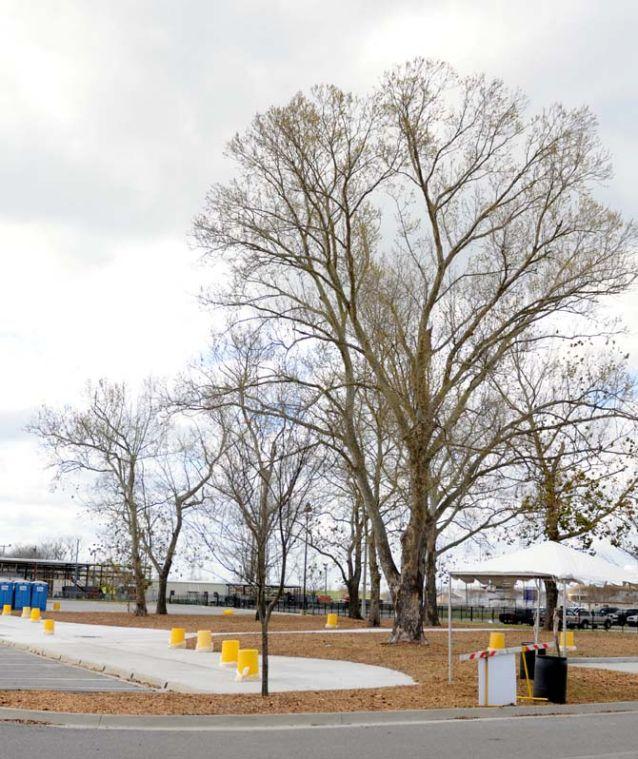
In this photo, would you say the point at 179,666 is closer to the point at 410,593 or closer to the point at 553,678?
the point at 553,678

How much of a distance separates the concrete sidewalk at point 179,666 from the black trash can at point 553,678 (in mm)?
2837

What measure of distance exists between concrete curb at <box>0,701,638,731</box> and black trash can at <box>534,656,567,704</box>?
1396mm

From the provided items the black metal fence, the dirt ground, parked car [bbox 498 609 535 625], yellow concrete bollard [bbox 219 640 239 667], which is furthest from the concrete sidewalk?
the black metal fence

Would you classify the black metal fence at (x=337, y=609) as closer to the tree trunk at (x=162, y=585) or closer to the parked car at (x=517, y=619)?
the parked car at (x=517, y=619)

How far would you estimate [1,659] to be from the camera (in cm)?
2056

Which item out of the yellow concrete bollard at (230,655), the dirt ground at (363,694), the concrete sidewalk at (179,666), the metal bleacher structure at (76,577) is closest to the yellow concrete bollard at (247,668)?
Answer: the concrete sidewalk at (179,666)

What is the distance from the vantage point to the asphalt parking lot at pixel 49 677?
608 inches

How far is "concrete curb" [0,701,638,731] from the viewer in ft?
37.8

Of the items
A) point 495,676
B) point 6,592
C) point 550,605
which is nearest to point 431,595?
point 550,605

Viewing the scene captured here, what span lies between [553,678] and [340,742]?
19.8 ft

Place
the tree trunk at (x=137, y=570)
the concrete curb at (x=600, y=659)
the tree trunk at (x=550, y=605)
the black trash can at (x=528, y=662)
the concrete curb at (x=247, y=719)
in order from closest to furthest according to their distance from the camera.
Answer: the concrete curb at (x=247, y=719)
the black trash can at (x=528, y=662)
the concrete curb at (x=600, y=659)
the tree trunk at (x=550, y=605)
the tree trunk at (x=137, y=570)

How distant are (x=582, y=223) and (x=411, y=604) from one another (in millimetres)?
11622

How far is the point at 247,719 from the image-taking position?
1225 cm

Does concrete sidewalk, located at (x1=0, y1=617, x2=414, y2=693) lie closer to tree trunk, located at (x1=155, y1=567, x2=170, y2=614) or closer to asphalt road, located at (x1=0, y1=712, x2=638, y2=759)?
asphalt road, located at (x1=0, y1=712, x2=638, y2=759)
